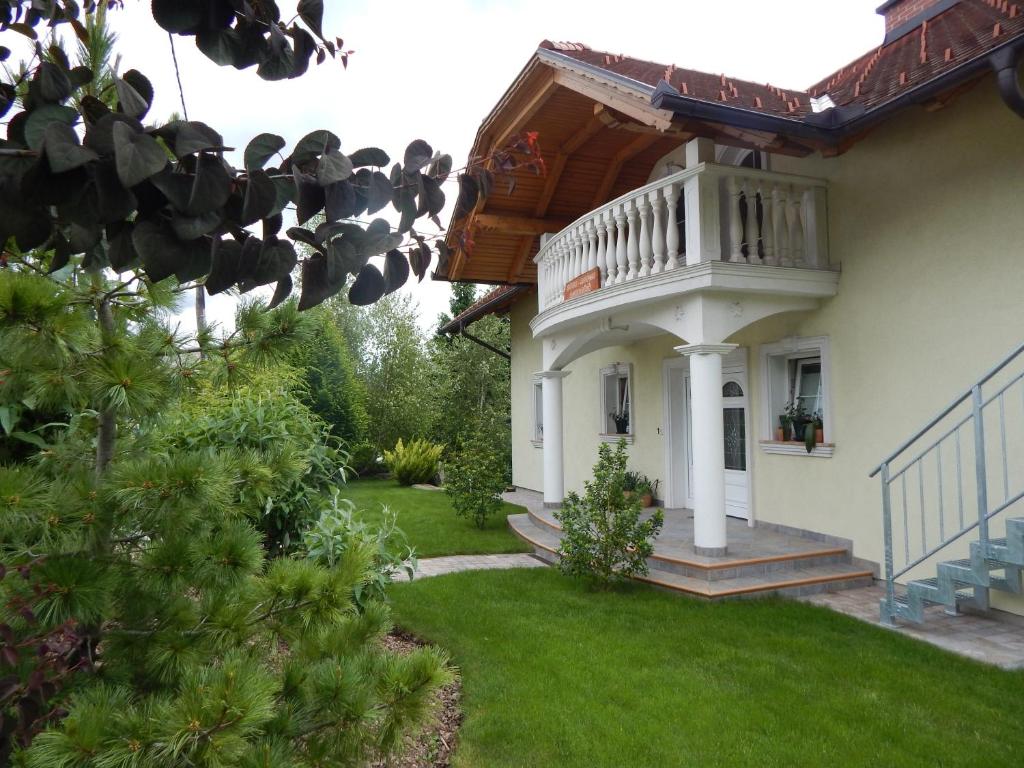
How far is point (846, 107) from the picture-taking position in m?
6.12

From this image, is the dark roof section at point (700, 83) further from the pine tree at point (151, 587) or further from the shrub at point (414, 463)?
the shrub at point (414, 463)

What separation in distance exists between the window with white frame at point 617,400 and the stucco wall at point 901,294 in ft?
9.64

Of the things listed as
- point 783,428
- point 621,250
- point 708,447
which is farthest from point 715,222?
point 783,428

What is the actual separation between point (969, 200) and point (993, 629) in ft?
11.6

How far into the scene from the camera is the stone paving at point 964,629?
4.75m

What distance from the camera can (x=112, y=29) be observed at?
2154mm

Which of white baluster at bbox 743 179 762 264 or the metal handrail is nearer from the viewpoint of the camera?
the metal handrail

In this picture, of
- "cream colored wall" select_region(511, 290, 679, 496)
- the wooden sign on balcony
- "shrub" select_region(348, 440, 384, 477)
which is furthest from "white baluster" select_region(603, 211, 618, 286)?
"shrub" select_region(348, 440, 384, 477)

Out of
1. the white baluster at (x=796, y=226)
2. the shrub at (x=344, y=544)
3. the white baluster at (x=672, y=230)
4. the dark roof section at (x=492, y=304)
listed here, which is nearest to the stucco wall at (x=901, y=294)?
the white baluster at (x=796, y=226)

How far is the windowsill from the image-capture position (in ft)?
23.9

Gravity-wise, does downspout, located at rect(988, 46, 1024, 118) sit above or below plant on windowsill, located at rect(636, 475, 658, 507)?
above

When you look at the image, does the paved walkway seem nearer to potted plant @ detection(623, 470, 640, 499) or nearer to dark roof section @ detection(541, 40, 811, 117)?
potted plant @ detection(623, 470, 640, 499)

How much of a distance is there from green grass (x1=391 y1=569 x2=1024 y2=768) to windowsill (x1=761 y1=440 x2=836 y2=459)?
1.99 meters

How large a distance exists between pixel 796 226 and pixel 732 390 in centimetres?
240
